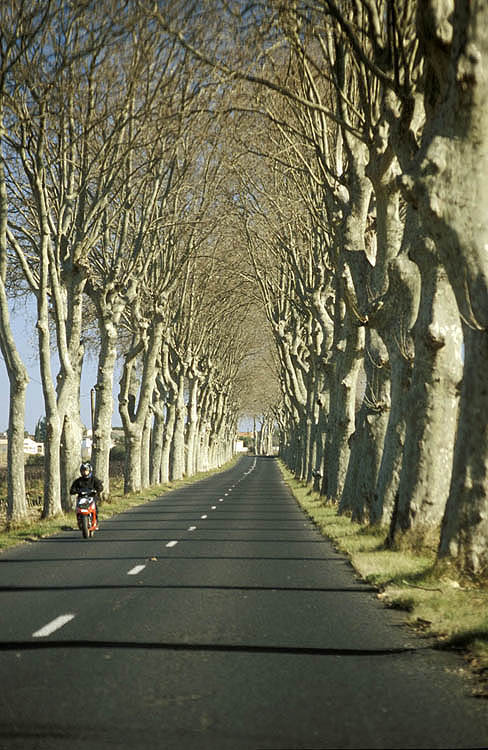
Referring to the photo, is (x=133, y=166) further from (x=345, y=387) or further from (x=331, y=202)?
(x=345, y=387)

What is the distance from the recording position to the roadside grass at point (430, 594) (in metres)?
8.15

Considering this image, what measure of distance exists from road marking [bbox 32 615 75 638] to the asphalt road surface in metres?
0.02

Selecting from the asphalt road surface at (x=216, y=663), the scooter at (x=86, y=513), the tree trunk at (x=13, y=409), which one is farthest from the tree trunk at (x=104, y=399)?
the asphalt road surface at (x=216, y=663)

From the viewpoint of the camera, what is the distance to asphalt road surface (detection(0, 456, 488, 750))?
211 inches

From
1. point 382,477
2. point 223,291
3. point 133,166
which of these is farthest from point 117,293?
point 223,291

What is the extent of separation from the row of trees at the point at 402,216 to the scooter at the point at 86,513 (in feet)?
19.0

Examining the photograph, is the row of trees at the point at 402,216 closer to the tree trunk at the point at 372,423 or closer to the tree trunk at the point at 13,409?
the tree trunk at the point at 372,423

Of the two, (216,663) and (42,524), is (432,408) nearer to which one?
(216,663)

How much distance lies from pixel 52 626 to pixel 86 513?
1044 cm

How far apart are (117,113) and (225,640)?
1628 centimetres

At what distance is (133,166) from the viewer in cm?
2795

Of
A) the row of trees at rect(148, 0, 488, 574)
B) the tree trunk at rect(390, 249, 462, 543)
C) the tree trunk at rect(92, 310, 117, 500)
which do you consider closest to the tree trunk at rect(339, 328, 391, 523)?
the row of trees at rect(148, 0, 488, 574)

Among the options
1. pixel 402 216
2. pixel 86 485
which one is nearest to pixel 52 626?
pixel 86 485

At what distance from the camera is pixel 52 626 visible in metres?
9.09
